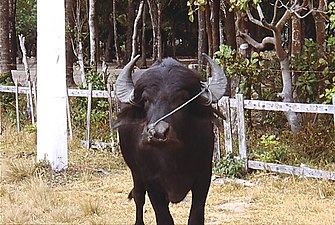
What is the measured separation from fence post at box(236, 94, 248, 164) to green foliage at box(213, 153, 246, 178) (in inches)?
5.3

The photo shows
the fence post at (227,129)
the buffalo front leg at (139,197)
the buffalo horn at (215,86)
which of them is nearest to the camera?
the buffalo horn at (215,86)

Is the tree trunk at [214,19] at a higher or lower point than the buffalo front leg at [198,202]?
higher

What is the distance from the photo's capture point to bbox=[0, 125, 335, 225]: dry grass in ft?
21.9

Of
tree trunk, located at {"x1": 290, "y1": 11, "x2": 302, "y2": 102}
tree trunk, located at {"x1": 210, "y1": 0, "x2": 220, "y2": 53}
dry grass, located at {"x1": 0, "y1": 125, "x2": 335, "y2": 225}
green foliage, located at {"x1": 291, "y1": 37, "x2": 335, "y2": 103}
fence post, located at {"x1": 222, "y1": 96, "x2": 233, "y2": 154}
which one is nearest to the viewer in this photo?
dry grass, located at {"x1": 0, "y1": 125, "x2": 335, "y2": 225}

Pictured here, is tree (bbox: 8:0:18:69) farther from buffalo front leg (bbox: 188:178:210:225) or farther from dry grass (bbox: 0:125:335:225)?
buffalo front leg (bbox: 188:178:210:225)

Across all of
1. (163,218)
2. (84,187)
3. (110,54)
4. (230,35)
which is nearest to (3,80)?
(230,35)

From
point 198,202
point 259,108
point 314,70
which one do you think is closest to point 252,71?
Answer: point 314,70

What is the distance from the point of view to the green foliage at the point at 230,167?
8586mm

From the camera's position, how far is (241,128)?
28.5 feet

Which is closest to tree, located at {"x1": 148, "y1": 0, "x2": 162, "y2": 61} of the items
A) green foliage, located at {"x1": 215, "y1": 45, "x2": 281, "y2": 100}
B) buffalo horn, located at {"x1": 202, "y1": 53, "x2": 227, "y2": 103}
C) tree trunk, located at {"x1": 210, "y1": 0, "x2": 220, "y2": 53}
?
tree trunk, located at {"x1": 210, "y1": 0, "x2": 220, "y2": 53}

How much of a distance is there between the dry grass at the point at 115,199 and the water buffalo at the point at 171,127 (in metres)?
1.48

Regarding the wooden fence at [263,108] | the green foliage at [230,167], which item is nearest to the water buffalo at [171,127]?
the wooden fence at [263,108]

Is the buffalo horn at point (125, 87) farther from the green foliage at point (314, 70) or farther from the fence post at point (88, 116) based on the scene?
the fence post at point (88, 116)

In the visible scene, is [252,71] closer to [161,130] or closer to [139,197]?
[139,197]
